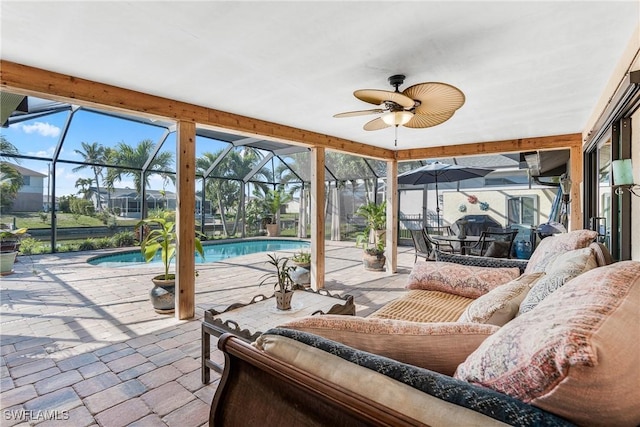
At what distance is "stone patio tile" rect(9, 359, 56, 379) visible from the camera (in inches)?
91.7

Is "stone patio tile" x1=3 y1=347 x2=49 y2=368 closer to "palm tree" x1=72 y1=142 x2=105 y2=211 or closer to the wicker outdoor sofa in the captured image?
the wicker outdoor sofa

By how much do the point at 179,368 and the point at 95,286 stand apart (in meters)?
3.27

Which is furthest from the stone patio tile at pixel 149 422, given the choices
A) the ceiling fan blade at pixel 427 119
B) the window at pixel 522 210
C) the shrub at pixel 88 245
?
the window at pixel 522 210

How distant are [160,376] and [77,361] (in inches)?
31.0

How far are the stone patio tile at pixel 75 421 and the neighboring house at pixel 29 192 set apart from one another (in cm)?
778

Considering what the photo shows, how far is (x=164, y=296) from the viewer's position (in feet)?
11.7

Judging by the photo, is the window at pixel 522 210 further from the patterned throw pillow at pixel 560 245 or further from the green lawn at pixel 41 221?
the green lawn at pixel 41 221

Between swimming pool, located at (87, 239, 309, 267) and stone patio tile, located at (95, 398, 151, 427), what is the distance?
6489mm

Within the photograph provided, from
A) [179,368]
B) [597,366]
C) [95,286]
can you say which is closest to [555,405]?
[597,366]

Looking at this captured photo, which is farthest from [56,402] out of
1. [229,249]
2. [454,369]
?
[229,249]

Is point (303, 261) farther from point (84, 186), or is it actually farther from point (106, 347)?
point (84, 186)

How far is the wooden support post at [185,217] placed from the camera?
11.1 feet

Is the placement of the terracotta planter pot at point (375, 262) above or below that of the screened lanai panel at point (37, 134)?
below

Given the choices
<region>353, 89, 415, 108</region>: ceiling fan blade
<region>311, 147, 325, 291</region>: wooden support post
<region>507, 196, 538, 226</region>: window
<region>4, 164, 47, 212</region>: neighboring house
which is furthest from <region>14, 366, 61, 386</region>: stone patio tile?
<region>507, 196, 538, 226</region>: window
